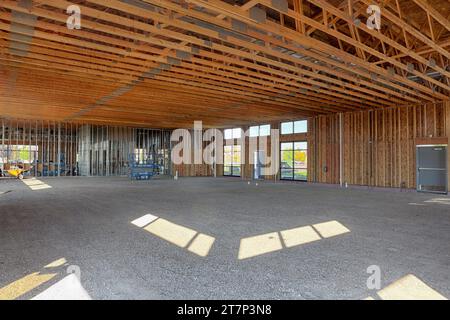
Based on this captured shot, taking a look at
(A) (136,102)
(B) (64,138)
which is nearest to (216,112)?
(A) (136,102)

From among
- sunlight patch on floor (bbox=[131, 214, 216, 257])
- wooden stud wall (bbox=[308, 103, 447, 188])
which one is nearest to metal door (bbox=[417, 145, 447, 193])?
wooden stud wall (bbox=[308, 103, 447, 188])

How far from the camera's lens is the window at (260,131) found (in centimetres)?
2097

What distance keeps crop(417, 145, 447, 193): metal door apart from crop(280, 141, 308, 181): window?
6526 millimetres

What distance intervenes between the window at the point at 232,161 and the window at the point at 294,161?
178 inches

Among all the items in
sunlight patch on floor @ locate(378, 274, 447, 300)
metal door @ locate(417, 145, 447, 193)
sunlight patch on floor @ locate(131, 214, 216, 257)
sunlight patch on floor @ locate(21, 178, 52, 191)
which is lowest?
sunlight patch on floor @ locate(378, 274, 447, 300)

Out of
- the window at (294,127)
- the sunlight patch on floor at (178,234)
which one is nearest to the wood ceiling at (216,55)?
the window at (294,127)

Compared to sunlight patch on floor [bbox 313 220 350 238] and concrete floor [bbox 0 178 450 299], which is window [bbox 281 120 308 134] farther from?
sunlight patch on floor [bbox 313 220 350 238]

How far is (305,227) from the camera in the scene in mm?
5777

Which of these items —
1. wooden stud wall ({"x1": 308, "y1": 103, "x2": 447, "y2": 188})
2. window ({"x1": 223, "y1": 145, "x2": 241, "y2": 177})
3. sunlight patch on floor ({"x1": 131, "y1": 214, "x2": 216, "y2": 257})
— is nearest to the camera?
sunlight patch on floor ({"x1": 131, "y1": 214, "x2": 216, "y2": 257})

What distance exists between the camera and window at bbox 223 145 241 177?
23.5 m

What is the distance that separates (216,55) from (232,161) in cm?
1693

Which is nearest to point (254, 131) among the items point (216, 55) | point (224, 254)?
point (216, 55)
